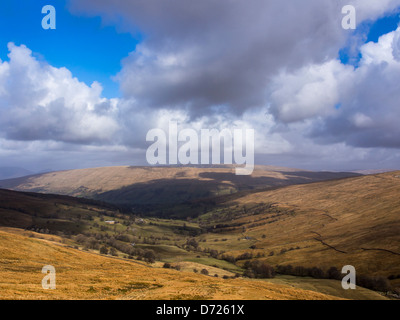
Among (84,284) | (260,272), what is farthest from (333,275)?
(84,284)

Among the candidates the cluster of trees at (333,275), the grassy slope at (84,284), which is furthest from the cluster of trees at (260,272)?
the grassy slope at (84,284)

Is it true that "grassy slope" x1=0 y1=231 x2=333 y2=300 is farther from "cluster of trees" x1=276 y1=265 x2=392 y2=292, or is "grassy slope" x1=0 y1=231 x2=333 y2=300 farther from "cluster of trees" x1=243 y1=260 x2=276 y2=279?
"cluster of trees" x1=243 y1=260 x2=276 y2=279

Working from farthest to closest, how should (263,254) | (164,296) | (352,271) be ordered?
(263,254) < (352,271) < (164,296)

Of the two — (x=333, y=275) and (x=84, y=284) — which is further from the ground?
(x=84, y=284)

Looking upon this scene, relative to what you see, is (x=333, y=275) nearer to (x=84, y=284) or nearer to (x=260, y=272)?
(x=260, y=272)
